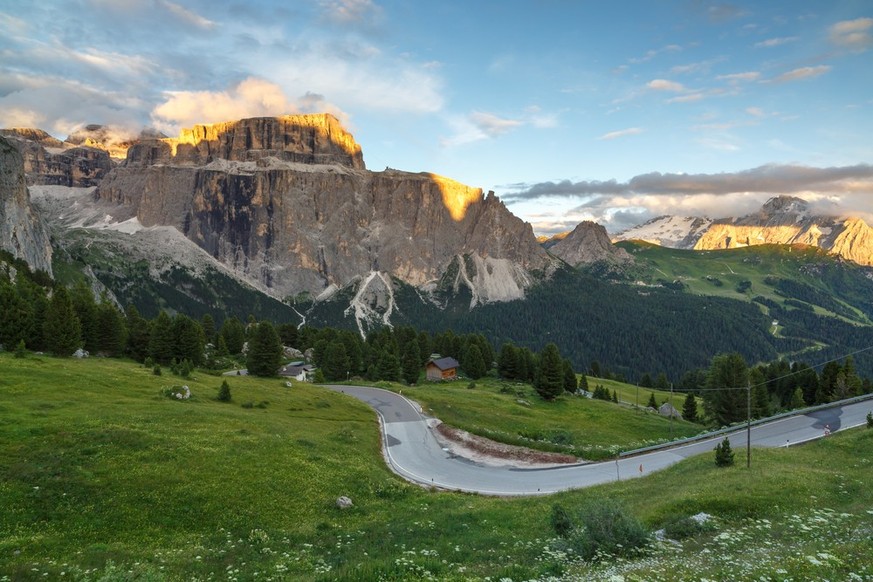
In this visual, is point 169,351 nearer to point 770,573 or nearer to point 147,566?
point 147,566

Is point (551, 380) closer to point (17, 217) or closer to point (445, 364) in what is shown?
point (445, 364)

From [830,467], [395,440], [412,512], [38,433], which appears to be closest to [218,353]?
[395,440]

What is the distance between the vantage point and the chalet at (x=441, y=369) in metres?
103

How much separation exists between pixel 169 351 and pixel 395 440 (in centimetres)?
4493

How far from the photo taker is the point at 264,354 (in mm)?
79812

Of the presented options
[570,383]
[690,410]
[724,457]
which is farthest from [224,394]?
[690,410]

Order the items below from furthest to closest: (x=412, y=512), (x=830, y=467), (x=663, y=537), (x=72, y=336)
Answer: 1. (x=72, y=336)
2. (x=830, y=467)
3. (x=412, y=512)
4. (x=663, y=537)

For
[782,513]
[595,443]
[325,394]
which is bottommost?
[595,443]

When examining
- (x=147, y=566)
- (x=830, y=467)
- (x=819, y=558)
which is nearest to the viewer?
(x=819, y=558)

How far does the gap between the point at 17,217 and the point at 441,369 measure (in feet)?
444

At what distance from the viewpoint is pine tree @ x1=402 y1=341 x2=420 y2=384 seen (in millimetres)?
98625

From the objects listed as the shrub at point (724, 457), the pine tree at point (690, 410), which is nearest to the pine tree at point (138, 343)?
the shrub at point (724, 457)

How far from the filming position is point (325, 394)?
65938 mm

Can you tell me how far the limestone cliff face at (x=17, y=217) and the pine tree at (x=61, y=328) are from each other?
91386 millimetres
